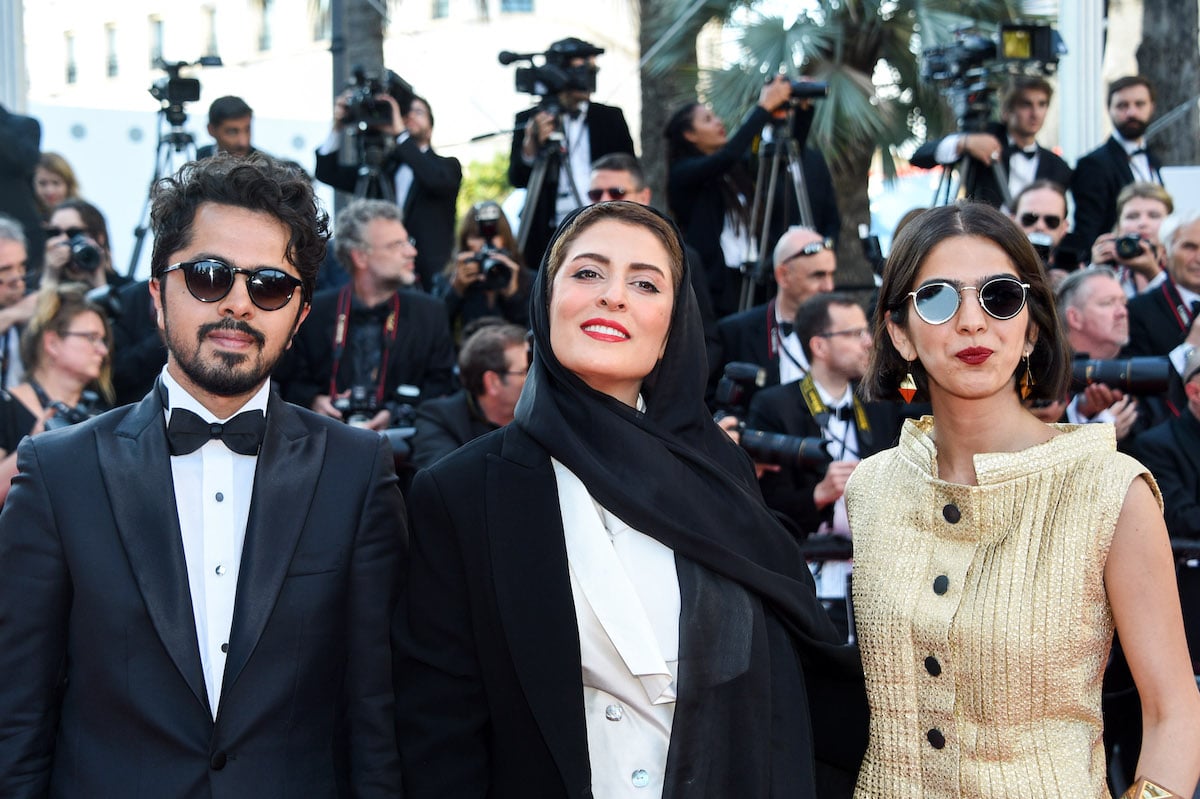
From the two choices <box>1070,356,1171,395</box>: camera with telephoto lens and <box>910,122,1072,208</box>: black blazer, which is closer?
<box>1070,356,1171,395</box>: camera with telephoto lens

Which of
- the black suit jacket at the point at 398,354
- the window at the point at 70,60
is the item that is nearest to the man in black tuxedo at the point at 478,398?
the black suit jacket at the point at 398,354

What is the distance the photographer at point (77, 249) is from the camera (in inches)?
249

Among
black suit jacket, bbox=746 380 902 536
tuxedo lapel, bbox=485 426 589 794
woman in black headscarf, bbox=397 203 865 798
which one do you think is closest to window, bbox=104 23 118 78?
black suit jacket, bbox=746 380 902 536

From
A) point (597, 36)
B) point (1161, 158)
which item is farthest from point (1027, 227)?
point (597, 36)

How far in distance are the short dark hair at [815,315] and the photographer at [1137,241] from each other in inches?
72.7

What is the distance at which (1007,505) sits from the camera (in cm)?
259

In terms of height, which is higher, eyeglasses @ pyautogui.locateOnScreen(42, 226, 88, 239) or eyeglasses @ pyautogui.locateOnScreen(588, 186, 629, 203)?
eyeglasses @ pyautogui.locateOnScreen(588, 186, 629, 203)

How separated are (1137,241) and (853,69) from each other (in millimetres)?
4678

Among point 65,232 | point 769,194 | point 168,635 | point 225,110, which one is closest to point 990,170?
point 769,194

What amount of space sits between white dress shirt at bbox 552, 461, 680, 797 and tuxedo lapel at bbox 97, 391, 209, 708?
0.68m

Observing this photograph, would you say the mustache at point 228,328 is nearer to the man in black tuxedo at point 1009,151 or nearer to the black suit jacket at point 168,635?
the black suit jacket at point 168,635

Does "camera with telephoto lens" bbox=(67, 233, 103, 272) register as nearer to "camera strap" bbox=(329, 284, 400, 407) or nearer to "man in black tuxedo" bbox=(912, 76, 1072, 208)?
"camera strap" bbox=(329, 284, 400, 407)

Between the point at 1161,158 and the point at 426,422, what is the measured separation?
21.7 ft

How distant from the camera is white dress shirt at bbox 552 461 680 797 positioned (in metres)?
2.44
